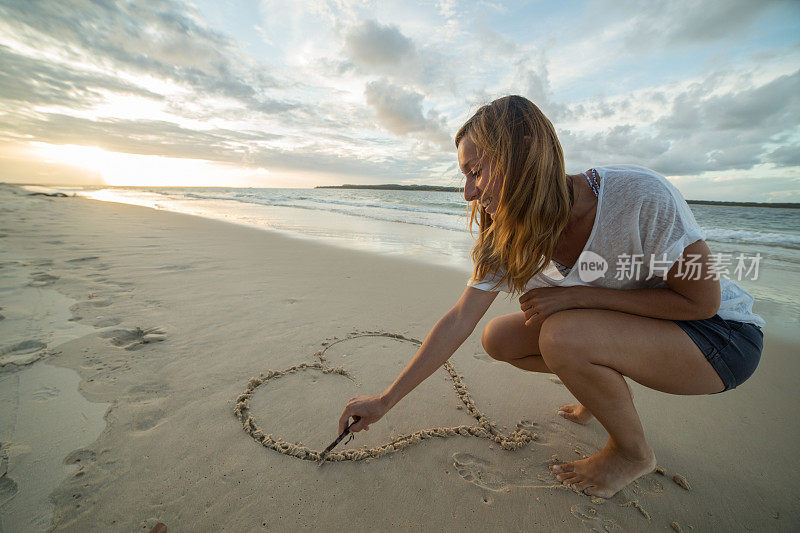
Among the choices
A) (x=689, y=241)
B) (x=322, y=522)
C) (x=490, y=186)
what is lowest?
(x=322, y=522)

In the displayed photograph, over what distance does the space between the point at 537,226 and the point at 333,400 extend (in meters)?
1.42

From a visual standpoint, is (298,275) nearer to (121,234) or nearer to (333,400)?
(333,400)

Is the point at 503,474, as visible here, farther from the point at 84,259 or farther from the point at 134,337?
the point at 84,259

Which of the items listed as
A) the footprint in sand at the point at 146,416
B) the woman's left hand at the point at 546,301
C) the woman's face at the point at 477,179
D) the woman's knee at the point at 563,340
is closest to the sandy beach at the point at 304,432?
the footprint in sand at the point at 146,416

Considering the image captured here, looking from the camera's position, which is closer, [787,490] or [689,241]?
[689,241]

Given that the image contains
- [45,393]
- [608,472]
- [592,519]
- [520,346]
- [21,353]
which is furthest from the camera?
[21,353]

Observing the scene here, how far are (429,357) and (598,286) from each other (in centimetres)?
80

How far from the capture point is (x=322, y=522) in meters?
1.24

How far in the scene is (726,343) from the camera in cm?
134

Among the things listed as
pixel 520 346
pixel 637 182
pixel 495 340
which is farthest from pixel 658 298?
pixel 495 340

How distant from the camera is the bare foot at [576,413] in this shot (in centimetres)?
183

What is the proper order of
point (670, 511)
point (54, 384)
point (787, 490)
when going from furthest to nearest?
point (54, 384), point (787, 490), point (670, 511)

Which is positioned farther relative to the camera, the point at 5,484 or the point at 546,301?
the point at 546,301

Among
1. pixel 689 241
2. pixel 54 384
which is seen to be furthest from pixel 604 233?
pixel 54 384
